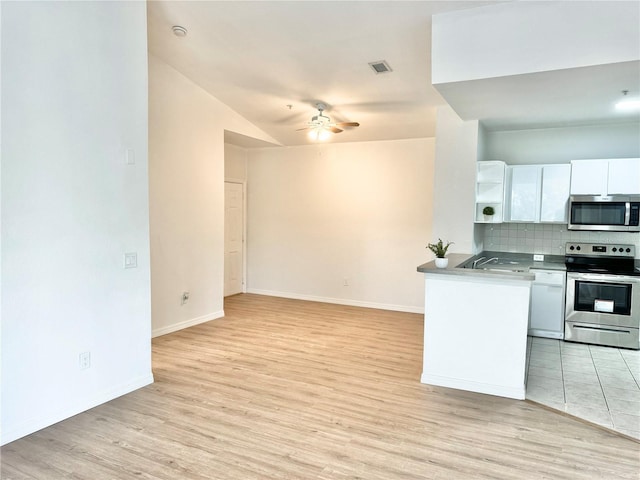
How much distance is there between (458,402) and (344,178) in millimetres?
4351

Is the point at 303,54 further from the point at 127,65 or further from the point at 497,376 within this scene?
the point at 497,376

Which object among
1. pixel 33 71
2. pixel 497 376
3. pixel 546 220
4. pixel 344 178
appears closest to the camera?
pixel 33 71

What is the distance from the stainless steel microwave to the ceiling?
932 millimetres

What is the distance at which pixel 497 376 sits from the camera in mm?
3459

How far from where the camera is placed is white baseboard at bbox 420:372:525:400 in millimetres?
3395

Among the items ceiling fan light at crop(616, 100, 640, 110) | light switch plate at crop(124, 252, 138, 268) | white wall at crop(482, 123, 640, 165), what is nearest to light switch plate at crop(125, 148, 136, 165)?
light switch plate at crop(124, 252, 138, 268)

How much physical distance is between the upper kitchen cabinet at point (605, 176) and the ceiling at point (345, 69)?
521 millimetres

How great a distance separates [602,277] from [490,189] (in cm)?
156

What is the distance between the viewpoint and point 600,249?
5168 mm

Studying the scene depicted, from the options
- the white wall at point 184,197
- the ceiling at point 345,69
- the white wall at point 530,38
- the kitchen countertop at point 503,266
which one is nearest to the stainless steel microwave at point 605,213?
the kitchen countertop at point 503,266

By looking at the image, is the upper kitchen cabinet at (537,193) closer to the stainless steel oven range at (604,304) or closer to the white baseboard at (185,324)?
the stainless steel oven range at (604,304)

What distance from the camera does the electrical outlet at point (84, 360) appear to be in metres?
3.11

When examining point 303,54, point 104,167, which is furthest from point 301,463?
point 303,54

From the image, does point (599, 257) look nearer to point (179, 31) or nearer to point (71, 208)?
point (179, 31)
